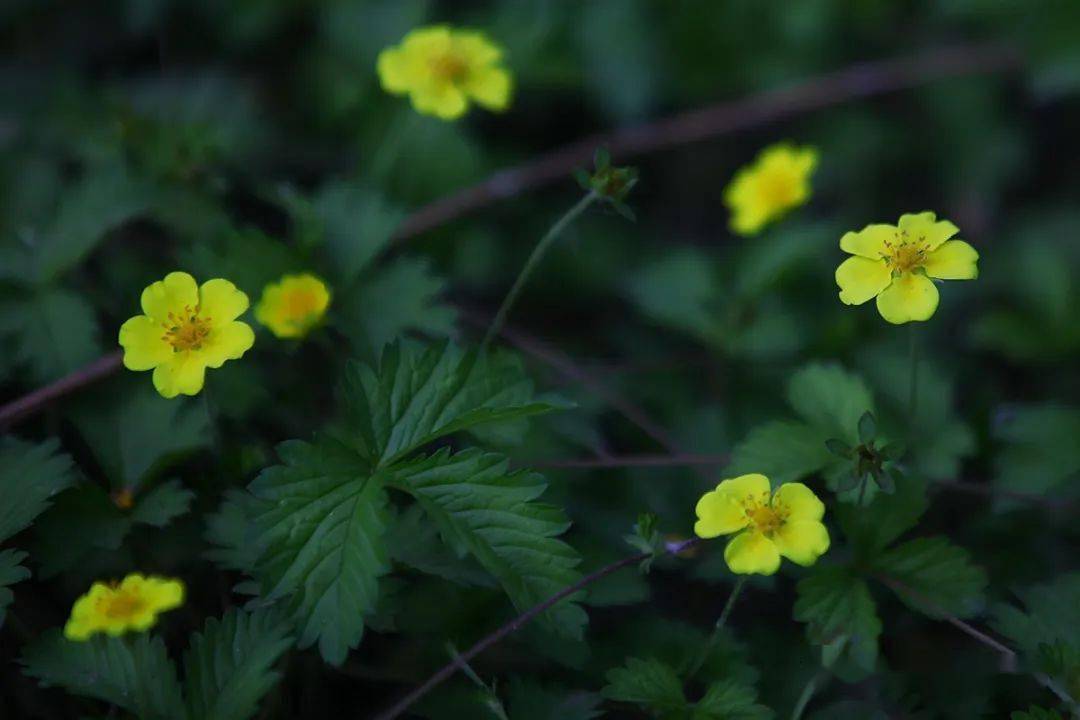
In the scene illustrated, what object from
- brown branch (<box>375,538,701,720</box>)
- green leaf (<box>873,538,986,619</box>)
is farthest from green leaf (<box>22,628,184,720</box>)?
green leaf (<box>873,538,986,619</box>)

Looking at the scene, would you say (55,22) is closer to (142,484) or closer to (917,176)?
(142,484)

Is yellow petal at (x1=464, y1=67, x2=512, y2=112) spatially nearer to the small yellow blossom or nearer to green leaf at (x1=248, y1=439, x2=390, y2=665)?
the small yellow blossom

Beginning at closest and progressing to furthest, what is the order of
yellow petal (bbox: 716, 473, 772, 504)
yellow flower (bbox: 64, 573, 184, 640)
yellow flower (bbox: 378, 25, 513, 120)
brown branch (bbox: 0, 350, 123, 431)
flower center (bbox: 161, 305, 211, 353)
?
yellow flower (bbox: 64, 573, 184, 640) < yellow petal (bbox: 716, 473, 772, 504) < flower center (bbox: 161, 305, 211, 353) < brown branch (bbox: 0, 350, 123, 431) < yellow flower (bbox: 378, 25, 513, 120)

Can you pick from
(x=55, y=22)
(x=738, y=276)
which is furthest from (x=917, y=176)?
(x=55, y=22)

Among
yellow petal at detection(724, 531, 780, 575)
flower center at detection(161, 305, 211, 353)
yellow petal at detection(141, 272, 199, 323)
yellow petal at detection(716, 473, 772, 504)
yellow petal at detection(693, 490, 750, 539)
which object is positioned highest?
yellow petal at detection(716, 473, 772, 504)

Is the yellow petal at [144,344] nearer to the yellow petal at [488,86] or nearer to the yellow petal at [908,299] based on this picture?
the yellow petal at [488,86]

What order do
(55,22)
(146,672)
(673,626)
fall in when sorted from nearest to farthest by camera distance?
(146,672) < (673,626) < (55,22)
